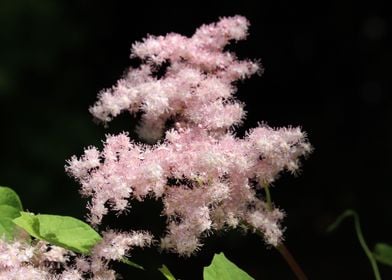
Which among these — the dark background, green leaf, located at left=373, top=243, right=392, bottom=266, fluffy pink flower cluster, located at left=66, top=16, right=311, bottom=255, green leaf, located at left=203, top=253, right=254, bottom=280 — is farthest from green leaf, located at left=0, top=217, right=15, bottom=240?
the dark background

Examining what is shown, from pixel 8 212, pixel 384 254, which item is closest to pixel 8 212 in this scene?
pixel 8 212

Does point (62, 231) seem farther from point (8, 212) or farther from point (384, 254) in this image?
point (384, 254)

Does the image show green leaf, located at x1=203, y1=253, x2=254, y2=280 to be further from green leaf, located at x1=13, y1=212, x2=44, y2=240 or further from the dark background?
the dark background

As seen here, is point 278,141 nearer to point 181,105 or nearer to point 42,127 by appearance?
point 181,105

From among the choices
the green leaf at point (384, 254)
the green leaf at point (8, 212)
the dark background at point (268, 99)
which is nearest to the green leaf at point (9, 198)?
the green leaf at point (8, 212)

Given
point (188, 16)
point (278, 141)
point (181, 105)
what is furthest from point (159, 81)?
point (188, 16)

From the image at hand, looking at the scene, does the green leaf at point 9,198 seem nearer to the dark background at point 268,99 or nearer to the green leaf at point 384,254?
the green leaf at point 384,254
